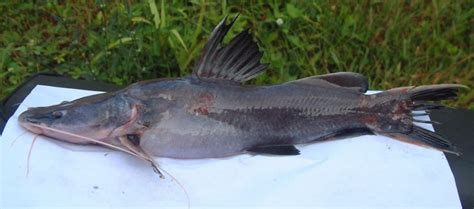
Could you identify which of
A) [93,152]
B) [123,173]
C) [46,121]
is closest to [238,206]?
[123,173]

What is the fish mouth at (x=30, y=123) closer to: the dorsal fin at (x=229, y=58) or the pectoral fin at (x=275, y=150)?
the dorsal fin at (x=229, y=58)

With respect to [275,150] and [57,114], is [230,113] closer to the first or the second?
[275,150]

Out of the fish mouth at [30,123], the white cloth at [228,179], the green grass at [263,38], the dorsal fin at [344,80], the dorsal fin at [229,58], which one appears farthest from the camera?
the green grass at [263,38]

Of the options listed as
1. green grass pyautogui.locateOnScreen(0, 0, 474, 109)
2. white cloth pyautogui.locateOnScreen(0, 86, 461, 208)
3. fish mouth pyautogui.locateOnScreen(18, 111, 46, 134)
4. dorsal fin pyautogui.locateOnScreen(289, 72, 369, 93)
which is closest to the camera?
white cloth pyautogui.locateOnScreen(0, 86, 461, 208)

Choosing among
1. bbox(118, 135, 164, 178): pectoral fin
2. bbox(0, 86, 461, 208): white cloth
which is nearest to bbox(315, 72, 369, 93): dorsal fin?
bbox(0, 86, 461, 208): white cloth

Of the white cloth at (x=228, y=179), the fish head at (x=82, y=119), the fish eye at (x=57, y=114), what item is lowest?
the white cloth at (x=228, y=179)

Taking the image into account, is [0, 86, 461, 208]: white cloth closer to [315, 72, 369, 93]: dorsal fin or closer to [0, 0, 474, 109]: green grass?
[315, 72, 369, 93]: dorsal fin

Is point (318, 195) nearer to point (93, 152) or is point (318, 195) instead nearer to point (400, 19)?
point (93, 152)

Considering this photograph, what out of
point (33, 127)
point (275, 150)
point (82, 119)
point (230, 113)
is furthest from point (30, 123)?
point (275, 150)

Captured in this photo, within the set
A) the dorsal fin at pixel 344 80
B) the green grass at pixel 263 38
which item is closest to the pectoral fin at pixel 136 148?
the dorsal fin at pixel 344 80
